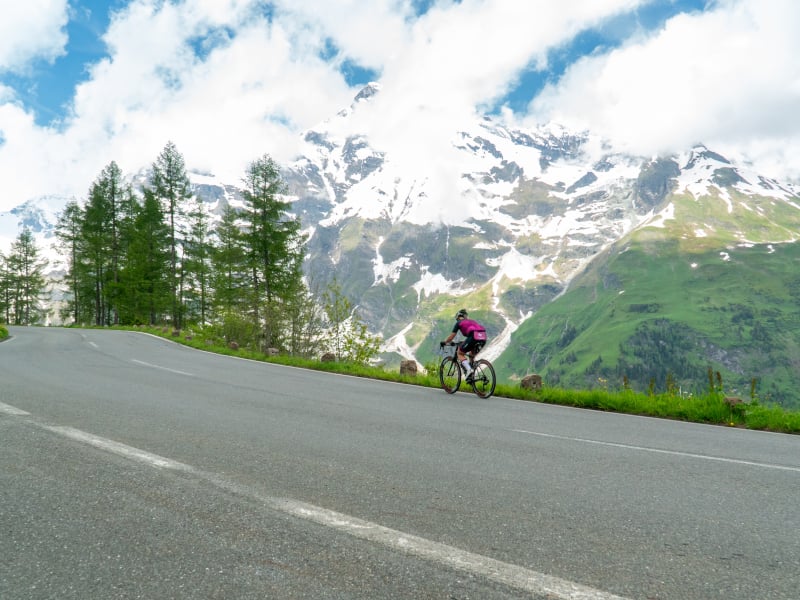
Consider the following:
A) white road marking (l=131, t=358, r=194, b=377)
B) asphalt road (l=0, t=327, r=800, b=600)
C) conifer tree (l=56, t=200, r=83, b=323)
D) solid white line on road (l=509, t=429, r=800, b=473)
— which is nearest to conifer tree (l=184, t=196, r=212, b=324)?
conifer tree (l=56, t=200, r=83, b=323)

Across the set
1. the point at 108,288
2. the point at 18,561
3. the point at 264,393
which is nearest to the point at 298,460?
the point at 18,561

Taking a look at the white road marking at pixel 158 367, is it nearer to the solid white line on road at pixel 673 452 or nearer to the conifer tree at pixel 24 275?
the solid white line on road at pixel 673 452

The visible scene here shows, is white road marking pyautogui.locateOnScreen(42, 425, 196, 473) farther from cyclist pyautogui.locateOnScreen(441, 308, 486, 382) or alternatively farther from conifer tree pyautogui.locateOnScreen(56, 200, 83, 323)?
conifer tree pyautogui.locateOnScreen(56, 200, 83, 323)

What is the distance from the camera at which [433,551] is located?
10.0 feet

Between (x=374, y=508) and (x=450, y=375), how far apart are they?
9339 millimetres

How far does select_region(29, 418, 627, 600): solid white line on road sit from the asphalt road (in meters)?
0.01

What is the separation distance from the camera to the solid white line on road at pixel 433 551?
2678 millimetres

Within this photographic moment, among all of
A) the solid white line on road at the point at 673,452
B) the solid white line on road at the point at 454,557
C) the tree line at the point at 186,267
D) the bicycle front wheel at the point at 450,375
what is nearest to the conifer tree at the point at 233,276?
the tree line at the point at 186,267

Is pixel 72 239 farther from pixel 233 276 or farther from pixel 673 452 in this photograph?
pixel 673 452

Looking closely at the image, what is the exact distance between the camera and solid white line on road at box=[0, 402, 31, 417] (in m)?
6.67

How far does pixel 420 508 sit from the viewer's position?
384 cm

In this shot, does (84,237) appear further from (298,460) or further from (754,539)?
(754,539)

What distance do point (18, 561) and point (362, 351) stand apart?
16.5 metres

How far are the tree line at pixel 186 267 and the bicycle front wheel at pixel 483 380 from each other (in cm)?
759
